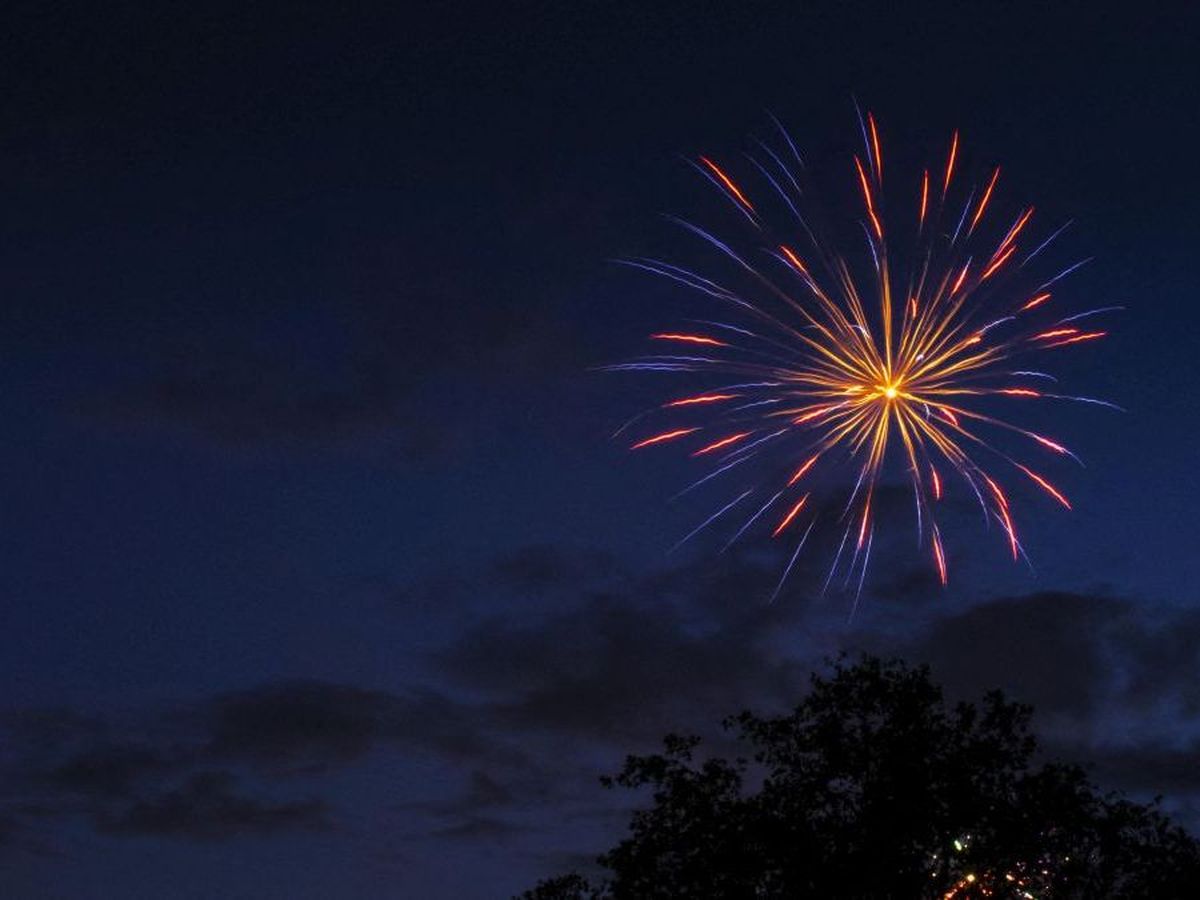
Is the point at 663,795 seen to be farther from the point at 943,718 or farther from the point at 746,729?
the point at 943,718

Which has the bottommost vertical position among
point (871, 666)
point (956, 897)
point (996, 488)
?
point (956, 897)

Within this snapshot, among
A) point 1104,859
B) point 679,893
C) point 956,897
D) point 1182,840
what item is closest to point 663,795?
point 679,893

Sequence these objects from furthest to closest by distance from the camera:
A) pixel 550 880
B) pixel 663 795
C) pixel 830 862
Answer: pixel 550 880
pixel 663 795
pixel 830 862

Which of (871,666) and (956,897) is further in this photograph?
(871,666)

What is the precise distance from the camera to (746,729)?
3231 centimetres

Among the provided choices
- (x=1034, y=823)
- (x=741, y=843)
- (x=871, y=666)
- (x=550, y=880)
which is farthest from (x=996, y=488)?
(x=550, y=880)

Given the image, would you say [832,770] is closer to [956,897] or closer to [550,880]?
[956,897]

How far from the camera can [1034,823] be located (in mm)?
30688

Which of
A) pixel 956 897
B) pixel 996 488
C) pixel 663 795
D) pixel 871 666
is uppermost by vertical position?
pixel 996 488

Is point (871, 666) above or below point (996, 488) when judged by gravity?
below

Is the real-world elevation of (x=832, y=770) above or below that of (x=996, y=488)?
below

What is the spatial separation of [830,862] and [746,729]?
3599mm

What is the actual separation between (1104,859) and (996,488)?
843 centimetres

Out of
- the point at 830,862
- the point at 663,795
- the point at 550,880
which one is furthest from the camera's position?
the point at 550,880
